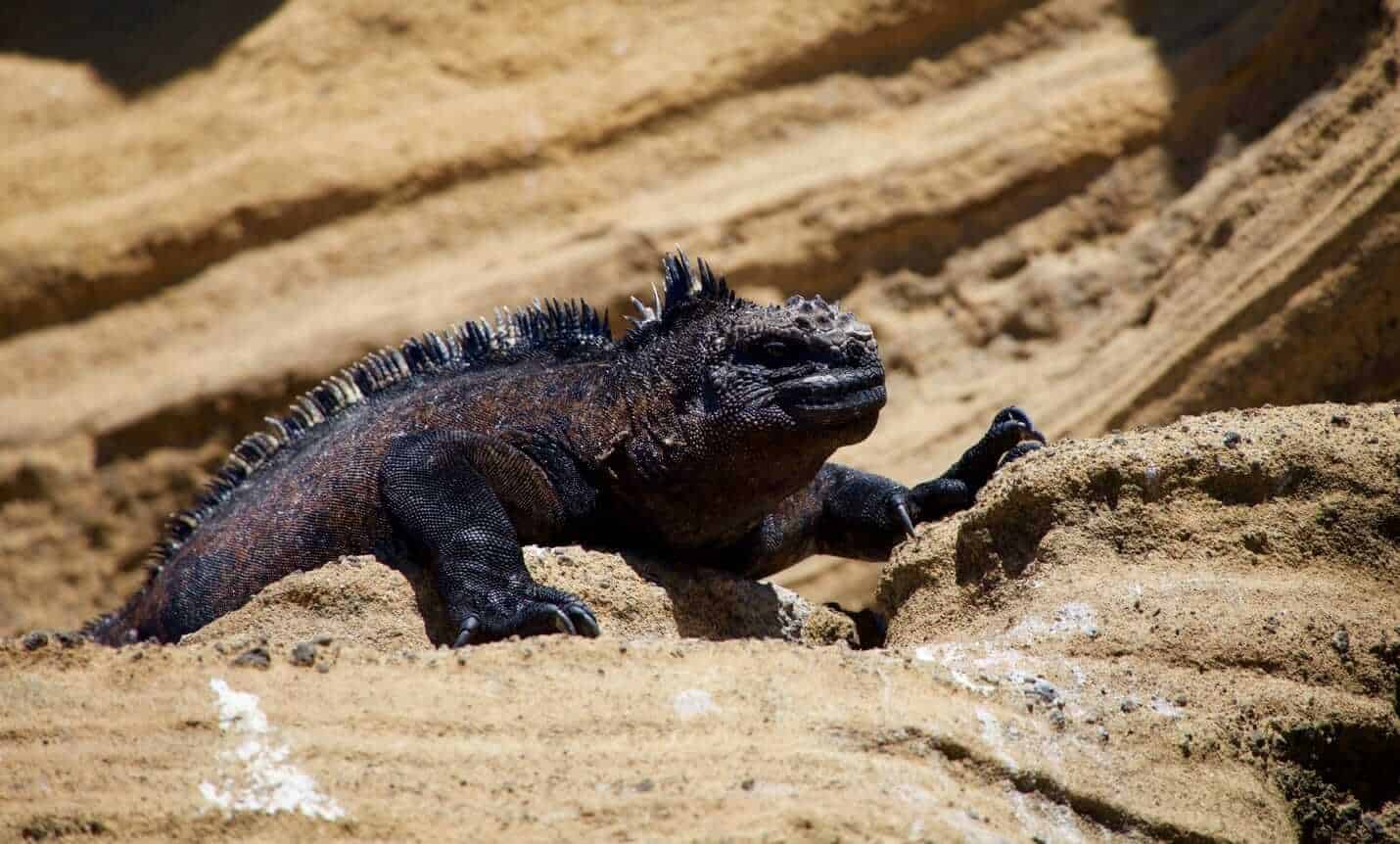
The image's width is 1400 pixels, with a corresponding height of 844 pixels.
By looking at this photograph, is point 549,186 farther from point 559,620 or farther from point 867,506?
point 559,620

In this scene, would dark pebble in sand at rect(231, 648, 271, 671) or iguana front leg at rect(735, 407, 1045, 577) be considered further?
iguana front leg at rect(735, 407, 1045, 577)

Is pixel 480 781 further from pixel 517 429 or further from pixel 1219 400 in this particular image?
pixel 1219 400

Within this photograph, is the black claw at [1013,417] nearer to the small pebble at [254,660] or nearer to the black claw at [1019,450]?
the black claw at [1019,450]

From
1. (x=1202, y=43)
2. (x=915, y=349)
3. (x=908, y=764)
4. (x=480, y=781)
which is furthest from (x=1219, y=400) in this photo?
(x=480, y=781)

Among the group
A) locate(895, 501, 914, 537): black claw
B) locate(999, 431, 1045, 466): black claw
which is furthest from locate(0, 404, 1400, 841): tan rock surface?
locate(895, 501, 914, 537): black claw

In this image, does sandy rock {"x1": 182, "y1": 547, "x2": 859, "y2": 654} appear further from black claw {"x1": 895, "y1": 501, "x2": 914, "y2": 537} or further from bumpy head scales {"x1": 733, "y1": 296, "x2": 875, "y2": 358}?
bumpy head scales {"x1": 733, "y1": 296, "x2": 875, "y2": 358}

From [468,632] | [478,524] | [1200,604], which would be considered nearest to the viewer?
[1200,604]

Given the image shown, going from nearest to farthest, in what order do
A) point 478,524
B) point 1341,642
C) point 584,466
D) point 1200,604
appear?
point 1341,642, point 1200,604, point 478,524, point 584,466

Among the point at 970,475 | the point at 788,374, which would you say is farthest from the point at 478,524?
the point at 970,475
